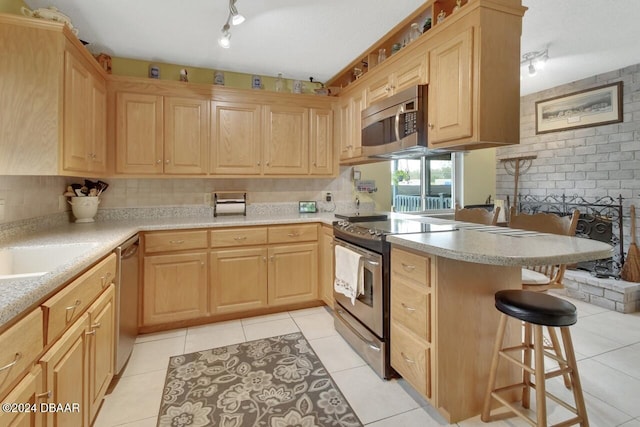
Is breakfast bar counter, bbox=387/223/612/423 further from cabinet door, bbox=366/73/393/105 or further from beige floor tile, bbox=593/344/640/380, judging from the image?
cabinet door, bbox=366/73/393/105

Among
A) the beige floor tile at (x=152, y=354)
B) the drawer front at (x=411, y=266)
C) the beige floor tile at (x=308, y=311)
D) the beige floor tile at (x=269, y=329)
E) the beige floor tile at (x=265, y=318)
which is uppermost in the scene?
the drawer front at (x=411, y=266)

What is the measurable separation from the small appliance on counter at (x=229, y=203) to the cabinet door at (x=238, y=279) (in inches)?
23.3

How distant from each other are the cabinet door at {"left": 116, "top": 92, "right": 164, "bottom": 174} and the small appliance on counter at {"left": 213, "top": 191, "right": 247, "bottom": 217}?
60cm

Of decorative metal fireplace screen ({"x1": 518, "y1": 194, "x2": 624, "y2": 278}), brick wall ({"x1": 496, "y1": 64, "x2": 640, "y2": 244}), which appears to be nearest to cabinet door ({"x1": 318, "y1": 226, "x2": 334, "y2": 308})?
decorative metal fireplace screen ({"x1": 518, "y1": 194, "x2": 624, "y2": 278})

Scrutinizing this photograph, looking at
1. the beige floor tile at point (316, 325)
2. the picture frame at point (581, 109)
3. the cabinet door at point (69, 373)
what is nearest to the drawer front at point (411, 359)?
the beige floor tile at point (316, 325)

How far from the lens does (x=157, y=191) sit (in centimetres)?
313

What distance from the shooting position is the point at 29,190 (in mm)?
2143

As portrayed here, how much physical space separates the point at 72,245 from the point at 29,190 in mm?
831

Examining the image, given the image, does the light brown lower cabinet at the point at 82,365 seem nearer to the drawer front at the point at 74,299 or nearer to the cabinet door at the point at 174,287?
the drawer front at the point at 74,299

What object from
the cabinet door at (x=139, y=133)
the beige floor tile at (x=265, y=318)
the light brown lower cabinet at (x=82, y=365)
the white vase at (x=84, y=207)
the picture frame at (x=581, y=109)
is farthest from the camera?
the picture frame at (x=581, y=109)

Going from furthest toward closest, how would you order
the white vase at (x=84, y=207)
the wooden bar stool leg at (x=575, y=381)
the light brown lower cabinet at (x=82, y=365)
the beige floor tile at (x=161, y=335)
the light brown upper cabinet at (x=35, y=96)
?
the white vase at (x=84, y=207) < the beige floor tile at (x=161, y=335) < the light brown upper cabinet at (x=35, y=96) < the wooden bar stool leg at (x=575, y=381) < the light brown lower cabinet at (x=82, y=365)

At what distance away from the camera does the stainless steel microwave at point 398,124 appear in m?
2.23

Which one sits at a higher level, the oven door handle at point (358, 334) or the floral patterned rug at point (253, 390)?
the oven door handle at point (358, 334)

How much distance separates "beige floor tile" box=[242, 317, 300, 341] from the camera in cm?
261
